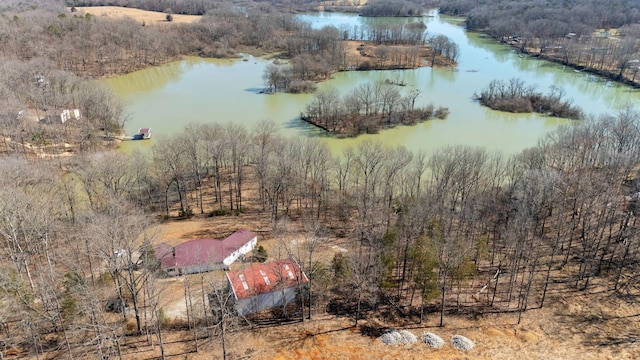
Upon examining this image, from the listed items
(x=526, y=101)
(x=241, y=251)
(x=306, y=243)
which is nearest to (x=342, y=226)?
(x=306, y=243)

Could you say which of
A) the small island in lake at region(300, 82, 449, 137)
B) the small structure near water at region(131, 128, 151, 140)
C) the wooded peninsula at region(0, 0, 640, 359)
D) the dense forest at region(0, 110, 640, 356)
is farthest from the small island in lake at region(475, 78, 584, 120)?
the small structure near water at region(131, 128, 151, 140)

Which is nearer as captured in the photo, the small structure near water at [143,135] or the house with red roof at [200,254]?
the house with red roof at [200,254]

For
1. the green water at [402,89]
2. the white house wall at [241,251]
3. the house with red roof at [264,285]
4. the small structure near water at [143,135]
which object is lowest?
the white house wall at [241,251]

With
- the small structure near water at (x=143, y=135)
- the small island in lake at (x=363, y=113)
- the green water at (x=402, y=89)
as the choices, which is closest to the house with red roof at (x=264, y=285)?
the green water at (x=402, y=89)

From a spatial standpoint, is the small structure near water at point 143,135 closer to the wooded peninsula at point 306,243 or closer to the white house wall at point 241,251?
the wooded peninsula at point 306,243

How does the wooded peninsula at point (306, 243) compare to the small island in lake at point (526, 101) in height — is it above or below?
→ below

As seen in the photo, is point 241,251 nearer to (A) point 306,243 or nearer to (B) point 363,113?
(A) point 306,243

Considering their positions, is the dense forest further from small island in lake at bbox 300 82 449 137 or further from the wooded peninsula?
small island in lake at bbox 300 82 449 137
